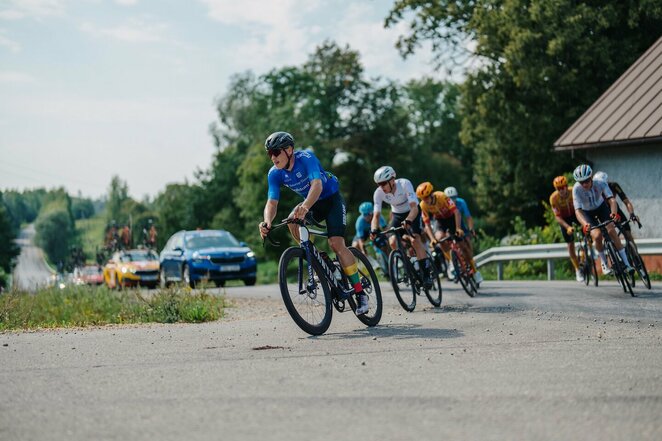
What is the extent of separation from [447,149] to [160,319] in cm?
7095

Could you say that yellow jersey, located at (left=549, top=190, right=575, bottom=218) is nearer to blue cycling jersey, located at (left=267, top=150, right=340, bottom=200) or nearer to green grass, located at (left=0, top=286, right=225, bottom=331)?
green grass, located at (left=0, top=286, right=225, bottom=331)

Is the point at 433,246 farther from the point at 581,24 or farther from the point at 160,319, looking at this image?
the point at 581,24

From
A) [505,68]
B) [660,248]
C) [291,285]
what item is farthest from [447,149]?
[291,285]

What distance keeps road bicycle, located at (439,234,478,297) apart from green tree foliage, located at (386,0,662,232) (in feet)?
57.8

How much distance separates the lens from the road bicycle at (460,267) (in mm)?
14617

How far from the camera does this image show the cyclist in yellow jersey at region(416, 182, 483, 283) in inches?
556

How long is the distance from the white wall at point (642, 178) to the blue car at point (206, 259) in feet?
35.4

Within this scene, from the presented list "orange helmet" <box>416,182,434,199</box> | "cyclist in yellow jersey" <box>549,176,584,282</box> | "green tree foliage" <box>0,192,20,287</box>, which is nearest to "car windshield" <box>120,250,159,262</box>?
"cyclist in yellow jersey" <box>549,176,584,282</box>

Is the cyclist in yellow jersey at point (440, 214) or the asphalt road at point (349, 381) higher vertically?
the cyclist in yellow jersey at point (440, 214)

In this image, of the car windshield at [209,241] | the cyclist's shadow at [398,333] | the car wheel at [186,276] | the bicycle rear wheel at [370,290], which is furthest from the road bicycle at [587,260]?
the car windshield at [209,241]

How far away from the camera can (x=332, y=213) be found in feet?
31.4

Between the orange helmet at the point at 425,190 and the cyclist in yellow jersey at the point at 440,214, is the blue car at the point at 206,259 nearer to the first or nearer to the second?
the cyclist in yellow jersey at the point at 440,214

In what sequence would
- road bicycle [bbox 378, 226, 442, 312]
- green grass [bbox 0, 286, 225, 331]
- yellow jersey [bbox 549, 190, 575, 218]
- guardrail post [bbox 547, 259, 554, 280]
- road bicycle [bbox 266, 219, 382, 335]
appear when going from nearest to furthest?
road bicycle [bbox 266, 219, 382, 335]
road bicycle [bbox 378, 226, 442, 312]
green grass [bbox 0, 286, 225, 331]
yellow jersey [bbox 549, 190, 575, 218]
guardrail post [bbox 547, 259, 554, 280]

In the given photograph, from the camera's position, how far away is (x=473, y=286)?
1494 centimetres
